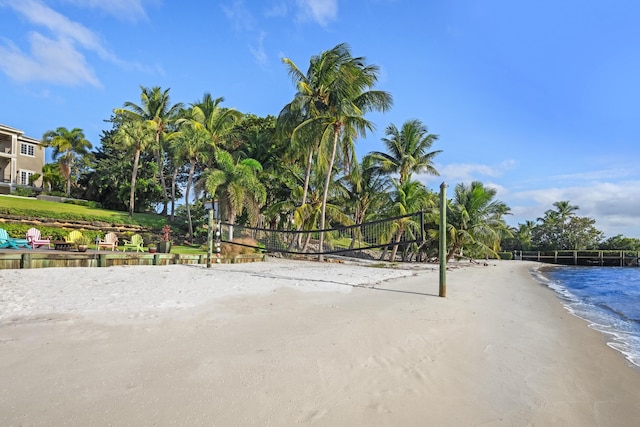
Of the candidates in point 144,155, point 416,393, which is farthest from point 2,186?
point 416,393

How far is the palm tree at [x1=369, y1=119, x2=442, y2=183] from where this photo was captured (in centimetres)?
2625

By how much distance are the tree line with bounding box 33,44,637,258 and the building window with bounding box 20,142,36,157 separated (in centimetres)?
518

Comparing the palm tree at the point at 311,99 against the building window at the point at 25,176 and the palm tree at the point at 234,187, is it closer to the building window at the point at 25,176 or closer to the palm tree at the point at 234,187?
the palm tree at the point at 234,187

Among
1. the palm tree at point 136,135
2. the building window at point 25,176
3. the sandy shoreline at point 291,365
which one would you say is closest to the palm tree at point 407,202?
the sandy shoreline at point 291,365

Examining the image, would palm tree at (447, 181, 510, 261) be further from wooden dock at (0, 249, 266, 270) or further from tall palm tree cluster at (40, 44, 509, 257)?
wooden dock at (0, 249, 266, 270)

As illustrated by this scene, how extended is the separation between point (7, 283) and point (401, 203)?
1956cm

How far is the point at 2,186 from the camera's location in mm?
38156

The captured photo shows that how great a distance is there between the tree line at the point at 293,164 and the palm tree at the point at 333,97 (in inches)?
2.2

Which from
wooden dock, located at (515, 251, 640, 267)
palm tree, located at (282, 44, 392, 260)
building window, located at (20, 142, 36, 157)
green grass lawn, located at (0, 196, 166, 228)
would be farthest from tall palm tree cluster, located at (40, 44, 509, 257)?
wooden dock, located at (515, 251, 640, 267)

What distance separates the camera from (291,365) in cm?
317

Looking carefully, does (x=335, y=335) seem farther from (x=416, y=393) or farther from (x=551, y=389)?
(x=551, y=389)

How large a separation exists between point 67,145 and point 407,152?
1308 inches

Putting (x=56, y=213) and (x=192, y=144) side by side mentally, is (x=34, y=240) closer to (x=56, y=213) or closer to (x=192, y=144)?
(x=56, y=213)

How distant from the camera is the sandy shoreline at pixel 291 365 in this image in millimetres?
2402
